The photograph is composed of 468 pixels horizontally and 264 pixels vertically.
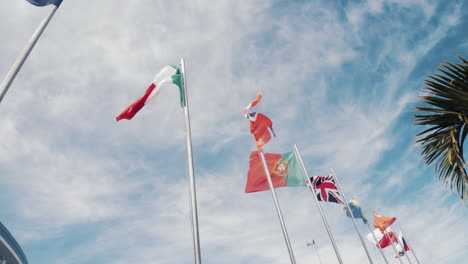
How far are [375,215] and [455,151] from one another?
2342 centimetres

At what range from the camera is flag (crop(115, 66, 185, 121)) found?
30.4ft

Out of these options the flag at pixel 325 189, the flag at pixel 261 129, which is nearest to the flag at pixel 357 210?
the flag at pixel 325 189

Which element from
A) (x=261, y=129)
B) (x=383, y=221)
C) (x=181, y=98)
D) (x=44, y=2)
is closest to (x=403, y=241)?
(x=383, y=221)

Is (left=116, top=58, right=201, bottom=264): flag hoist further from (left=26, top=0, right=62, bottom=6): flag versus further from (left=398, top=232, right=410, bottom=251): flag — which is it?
(left=398, top=232, right=410, bottom=251): flag

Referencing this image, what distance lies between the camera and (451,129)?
5746mm

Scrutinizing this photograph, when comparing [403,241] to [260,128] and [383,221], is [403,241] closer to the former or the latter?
[383,221]

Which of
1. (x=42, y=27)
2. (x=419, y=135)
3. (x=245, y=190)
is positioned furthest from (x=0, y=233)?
(x=419, y=135)

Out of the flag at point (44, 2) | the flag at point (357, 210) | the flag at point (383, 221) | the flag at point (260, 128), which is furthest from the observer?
the flag at point (383, 221)

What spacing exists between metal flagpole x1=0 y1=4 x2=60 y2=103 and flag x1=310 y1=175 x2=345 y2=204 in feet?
57.9

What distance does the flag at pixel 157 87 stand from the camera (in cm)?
926

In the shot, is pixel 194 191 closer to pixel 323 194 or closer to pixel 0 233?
pixel 323 194

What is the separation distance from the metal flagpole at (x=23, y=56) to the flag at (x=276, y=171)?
1040 cm

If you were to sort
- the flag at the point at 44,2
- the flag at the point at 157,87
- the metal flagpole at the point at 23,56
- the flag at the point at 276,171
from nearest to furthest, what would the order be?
the metal flagpole at the point at 23,56
the flag at the point at 44,2
the flag at the point at 157,87
the flag at the point at 276,171

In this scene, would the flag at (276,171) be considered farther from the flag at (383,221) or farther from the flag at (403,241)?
the flag at (403,241)
